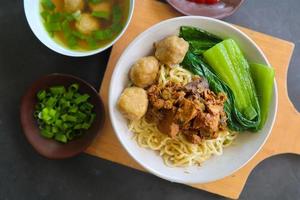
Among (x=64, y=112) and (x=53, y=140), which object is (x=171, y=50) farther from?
(x=53, y=140)

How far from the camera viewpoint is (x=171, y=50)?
7.53 feet

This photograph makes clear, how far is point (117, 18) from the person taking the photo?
2539 millimetres

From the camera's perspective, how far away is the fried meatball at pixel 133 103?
224cm

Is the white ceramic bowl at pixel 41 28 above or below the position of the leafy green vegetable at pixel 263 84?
below

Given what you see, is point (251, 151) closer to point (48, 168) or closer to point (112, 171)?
point (112, 171)

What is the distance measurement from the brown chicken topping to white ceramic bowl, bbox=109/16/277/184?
19 cm

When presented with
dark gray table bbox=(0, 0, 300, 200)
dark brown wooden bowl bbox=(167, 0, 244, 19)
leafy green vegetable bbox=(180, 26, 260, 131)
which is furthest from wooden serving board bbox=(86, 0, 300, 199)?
leafy green vegetable bbox=(180, 26, 260, 131)

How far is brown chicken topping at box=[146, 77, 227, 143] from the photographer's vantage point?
7.33 feet

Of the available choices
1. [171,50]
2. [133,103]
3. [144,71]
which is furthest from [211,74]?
[133,103]

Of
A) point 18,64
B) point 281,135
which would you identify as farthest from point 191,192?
point 18,64

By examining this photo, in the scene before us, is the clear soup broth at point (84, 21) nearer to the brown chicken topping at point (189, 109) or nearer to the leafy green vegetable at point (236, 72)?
the brown chicken topping at point (189, 109)

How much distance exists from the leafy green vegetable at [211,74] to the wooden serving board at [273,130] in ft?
0.90

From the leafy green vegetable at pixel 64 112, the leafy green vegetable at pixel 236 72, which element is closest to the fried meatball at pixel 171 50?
the leafy green vegetable at pixel 236 72

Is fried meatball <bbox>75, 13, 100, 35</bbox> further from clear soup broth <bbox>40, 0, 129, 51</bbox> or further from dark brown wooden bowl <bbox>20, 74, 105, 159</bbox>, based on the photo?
dark brown wooden bowl <bbox>20, 74, 105, 159</bbox>
